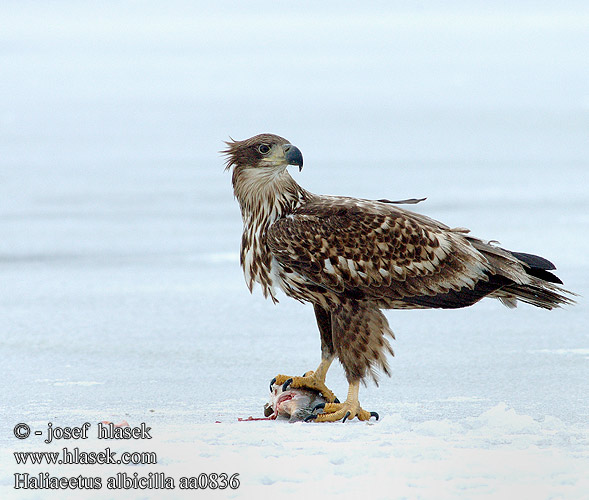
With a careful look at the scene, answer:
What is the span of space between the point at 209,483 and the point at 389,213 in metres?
2.08

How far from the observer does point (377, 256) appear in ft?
17.7

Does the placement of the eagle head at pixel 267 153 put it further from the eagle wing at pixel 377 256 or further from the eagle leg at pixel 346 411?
the eagle leg at pixel 346 411

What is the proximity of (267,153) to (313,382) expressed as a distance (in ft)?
3.77

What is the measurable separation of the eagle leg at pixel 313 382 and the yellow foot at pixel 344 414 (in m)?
0.21

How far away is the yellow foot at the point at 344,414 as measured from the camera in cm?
520

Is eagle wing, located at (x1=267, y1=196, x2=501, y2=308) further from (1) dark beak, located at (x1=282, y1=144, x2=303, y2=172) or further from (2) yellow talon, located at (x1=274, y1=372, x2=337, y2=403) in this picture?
(2) yellow talon, located at (x1=274, y1=372, x2=337, y2=403)

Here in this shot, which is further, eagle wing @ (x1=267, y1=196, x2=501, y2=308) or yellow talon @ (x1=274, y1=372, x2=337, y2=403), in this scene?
A: yellow talon @ (x1=274, y1=372, x2=337, y2=403)

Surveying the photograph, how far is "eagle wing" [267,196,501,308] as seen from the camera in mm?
5316

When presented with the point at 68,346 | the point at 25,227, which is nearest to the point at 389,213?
the point at 68,346

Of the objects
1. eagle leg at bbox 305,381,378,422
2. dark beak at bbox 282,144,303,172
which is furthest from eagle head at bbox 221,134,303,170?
eagle leg at bbox 305,381,378,422

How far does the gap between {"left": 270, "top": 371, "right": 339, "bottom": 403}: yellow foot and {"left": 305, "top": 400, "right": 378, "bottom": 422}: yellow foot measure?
0.21 meters

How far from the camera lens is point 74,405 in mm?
5301

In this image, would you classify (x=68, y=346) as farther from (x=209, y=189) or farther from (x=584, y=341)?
(x=209, y=189)

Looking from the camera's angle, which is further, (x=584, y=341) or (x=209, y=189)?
(x=209, y=189)
